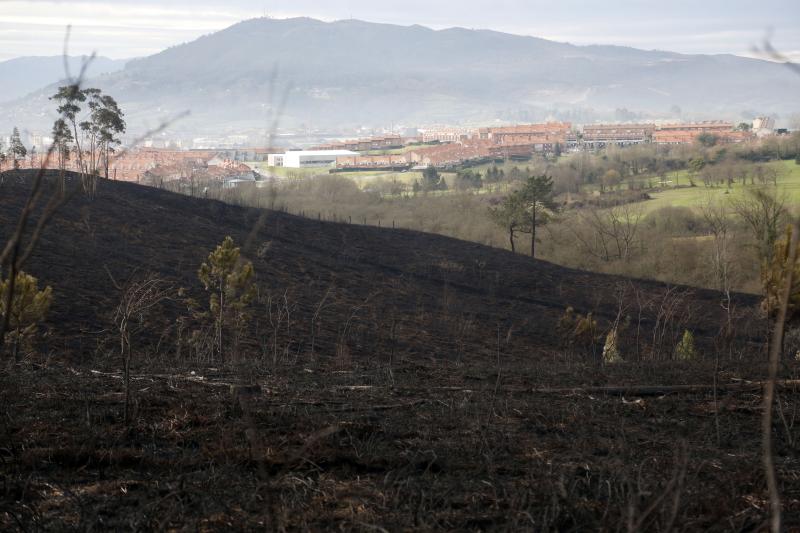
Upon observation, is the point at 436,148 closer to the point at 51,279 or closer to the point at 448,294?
the point at 448,294

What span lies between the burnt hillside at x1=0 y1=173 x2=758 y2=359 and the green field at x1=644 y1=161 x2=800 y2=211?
22218mm

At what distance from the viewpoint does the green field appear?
58428 millimetres

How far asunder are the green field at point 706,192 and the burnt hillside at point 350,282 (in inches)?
875

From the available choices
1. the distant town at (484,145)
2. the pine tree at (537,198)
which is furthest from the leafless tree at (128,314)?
the distant town at (484,145)

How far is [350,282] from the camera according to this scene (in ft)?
105

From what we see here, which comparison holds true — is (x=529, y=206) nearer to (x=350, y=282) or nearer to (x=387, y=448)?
(x=350, y=282)

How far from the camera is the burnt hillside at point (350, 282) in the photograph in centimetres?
2297

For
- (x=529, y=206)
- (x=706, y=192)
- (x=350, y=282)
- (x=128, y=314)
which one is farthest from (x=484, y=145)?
(x=128, y=314)

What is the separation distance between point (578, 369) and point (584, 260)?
40.9 metres

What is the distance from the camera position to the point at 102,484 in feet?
13.3

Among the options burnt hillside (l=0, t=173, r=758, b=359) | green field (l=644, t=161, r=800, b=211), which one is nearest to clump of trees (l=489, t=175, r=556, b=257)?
burnt hillside (l=0, t=173, r=758, b=359)

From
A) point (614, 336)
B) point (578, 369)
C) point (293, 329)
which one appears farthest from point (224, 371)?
point (293, 329)

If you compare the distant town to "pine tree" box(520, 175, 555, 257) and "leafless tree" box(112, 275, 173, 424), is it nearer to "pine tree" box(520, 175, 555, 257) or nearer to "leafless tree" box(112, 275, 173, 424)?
"pine tree" box(520, 175, 555, 257)

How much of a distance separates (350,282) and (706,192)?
41429 mm
